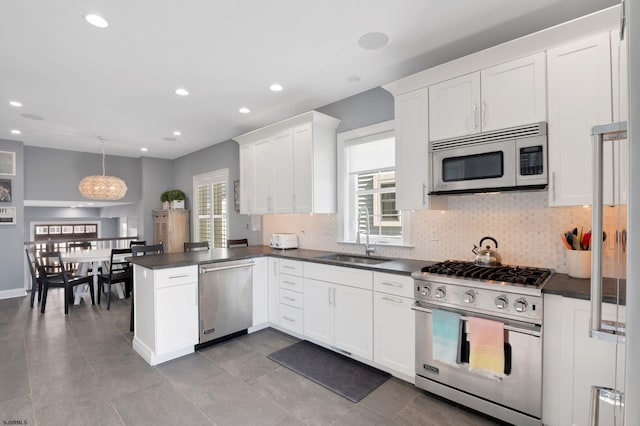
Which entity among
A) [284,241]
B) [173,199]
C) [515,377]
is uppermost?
[173,199]

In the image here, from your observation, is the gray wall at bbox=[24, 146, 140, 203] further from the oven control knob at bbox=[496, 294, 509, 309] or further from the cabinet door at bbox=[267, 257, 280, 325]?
the oven control knob at bbox=[496, 294, 509, 309]

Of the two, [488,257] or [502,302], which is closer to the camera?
[502,302]

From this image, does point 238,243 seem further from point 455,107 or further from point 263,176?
point 455,107

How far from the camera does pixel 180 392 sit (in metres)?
2.54

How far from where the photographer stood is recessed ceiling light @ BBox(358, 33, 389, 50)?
2.54m

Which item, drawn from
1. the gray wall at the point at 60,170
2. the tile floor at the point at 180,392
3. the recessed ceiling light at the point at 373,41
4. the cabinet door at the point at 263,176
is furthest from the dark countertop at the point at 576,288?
the gray wall at the point at 60,170

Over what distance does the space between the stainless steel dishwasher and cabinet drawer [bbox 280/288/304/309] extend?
0.38 metres

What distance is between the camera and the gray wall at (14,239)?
18.0 feet

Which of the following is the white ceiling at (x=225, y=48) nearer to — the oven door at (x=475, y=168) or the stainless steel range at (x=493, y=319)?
the oven door at (x=475, y=168)

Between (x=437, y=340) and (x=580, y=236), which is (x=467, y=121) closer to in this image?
(x=580, y=236)

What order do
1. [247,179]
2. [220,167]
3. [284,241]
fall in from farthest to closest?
[220,167] → [247,179] → [284,241]

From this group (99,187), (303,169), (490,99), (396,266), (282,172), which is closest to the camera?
(490,99)

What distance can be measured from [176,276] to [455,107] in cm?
296

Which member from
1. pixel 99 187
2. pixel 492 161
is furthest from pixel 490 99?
pixel 99 187
